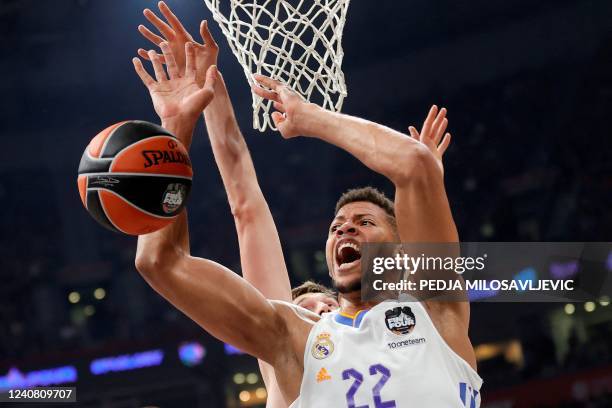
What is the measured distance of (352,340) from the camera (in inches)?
90.4

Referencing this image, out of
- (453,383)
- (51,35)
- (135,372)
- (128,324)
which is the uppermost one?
(51,35)

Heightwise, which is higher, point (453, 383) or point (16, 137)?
point (16, 137)

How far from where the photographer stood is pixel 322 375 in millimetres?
2238

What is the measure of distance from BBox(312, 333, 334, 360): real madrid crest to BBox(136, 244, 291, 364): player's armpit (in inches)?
3.2

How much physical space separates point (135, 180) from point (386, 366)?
0.83 m

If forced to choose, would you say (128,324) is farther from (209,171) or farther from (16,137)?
(16,137)

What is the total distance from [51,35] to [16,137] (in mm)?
1411

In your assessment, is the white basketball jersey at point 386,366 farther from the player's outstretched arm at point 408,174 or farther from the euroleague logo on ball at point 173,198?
the euroleague logo on ball at point 173,198

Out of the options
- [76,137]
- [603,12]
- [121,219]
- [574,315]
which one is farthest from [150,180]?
[603,12]

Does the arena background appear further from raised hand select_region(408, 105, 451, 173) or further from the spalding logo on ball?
the spalding logo on ball

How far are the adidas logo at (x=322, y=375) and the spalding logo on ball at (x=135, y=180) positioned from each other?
58cm

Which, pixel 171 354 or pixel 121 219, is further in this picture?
pixel 171 354

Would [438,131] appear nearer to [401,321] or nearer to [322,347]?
[401,321]

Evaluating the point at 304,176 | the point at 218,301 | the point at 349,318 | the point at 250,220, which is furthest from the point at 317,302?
the point at 304,176
